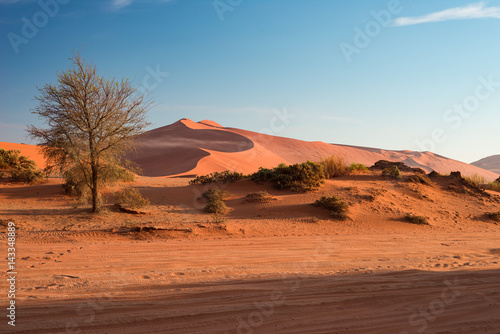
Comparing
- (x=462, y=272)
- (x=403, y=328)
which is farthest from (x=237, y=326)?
(x=462, y=272)

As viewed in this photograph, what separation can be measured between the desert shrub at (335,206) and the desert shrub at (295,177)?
2.12 meters

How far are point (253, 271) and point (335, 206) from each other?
24.5 feet

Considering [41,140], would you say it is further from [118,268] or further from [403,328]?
[403,328]

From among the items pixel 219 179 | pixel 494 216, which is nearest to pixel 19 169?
pixel 219 179

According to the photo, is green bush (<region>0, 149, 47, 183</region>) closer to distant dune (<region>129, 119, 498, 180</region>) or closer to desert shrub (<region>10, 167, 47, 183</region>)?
desert shrub (<region>10, 167, 47, 183</region>)

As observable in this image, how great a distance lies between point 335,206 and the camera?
12836mm

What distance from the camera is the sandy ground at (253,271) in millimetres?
4000

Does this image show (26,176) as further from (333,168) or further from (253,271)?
(333,168)

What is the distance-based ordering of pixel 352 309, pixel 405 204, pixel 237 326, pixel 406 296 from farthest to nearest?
pixel 405 204
pixel 406 296
pixel 352 309
pixel 237 326

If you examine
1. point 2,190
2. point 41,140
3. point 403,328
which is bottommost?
point 403,328

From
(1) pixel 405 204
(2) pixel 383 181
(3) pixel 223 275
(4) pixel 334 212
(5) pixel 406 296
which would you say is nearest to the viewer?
(5) pixel 406 296

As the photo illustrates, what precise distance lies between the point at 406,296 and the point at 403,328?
99 cm

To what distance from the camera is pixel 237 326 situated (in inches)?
153

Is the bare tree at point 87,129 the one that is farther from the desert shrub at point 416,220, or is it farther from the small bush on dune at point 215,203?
the desert shrub at point 416,220
